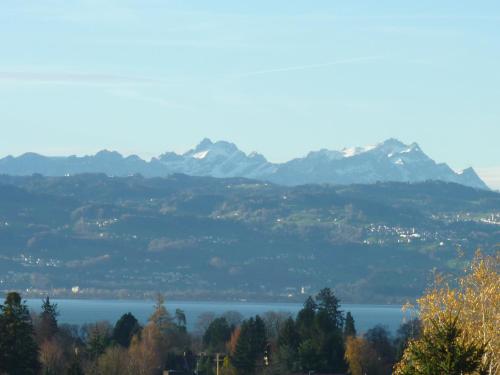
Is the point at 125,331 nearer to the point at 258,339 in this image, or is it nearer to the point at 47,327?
the point at 47,327

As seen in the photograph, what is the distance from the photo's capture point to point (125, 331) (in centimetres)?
12500

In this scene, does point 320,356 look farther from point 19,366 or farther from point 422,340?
point 422,340

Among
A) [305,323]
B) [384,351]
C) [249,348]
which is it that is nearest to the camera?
[249,348]

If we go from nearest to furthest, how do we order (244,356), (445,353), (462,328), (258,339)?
(445,353)
(462,328)
(244,356)
(258,339)

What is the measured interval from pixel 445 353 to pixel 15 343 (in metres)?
41.5

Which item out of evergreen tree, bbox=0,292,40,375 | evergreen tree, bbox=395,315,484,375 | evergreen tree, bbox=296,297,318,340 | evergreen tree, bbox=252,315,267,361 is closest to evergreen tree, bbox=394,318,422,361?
evergreen tree, bbox=296,297,318,340

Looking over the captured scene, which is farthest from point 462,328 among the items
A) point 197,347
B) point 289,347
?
point 197,347

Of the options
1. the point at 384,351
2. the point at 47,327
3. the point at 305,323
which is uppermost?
the point at 47,327

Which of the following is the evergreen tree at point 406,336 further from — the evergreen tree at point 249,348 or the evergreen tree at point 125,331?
the evergreen tree at point 125,331

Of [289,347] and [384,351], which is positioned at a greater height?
[289,347]

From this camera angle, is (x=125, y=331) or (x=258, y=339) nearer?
(x=258, y=339)

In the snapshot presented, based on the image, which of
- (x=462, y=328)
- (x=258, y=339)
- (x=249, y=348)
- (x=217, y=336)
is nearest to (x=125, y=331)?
(x=217, y=336)

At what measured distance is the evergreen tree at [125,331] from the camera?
4847 inches

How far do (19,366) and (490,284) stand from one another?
132ft
